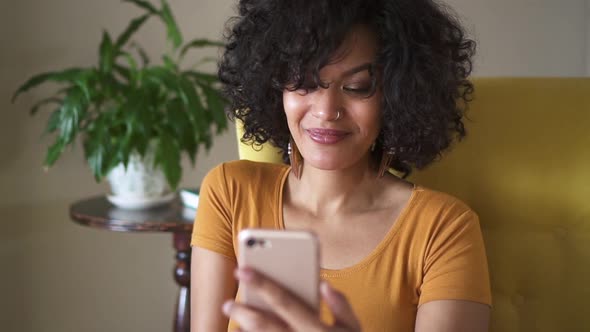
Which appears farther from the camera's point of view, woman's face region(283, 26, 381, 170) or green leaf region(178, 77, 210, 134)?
green leaf region(178, 77, 210, 134)

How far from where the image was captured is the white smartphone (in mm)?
697

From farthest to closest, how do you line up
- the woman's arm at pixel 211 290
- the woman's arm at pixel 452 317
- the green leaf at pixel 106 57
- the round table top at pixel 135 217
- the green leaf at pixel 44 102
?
the green leaf at pixel 44 102 → the green leaf at pixel 106 57 → the round table top at pixel 135 217 → the woman's arm at pixel 211 290 → the woman's arm at pixel 452 317

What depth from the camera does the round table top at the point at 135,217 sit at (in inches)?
67.6

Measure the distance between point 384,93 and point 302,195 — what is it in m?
0.24

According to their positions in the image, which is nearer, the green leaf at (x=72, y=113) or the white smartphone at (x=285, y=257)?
the white smartphone at (x=285, y=257)

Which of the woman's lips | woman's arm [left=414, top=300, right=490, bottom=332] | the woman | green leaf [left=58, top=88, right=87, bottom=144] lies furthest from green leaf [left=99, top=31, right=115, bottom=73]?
woman's arm [left=414, top=300, right=490, bottom=332]

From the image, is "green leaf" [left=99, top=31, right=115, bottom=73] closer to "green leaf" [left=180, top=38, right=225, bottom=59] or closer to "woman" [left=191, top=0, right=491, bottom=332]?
"green leaf" [left=180, top=38, right=225, bottom=59]

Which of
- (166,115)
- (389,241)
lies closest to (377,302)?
(389,241)

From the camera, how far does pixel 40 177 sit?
2.25m

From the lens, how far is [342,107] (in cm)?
100

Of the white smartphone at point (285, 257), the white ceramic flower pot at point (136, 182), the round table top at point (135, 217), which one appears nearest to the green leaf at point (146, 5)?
the white ceramic flower pot at point (136, 182)

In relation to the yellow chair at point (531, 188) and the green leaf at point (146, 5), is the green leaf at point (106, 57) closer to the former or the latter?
the green leaf at point (146, 5)

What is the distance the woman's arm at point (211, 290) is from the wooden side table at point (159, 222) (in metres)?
0.60

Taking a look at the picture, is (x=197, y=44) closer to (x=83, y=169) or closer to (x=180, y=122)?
(x=180, y=122)
